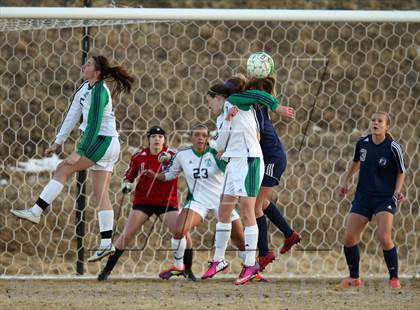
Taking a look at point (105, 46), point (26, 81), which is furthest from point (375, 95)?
point (26, 81)

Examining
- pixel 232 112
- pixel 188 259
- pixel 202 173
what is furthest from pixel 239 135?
pixel 188 259

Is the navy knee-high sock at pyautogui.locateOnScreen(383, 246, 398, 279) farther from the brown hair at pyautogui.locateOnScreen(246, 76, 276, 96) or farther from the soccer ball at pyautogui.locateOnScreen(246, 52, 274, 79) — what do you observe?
the soccer ball at pyautogui.locateOnScreen(246, 52, 274, 79)

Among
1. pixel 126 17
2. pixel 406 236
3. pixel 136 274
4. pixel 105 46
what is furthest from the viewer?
pixel 105 46

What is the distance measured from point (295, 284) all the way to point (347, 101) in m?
4.00

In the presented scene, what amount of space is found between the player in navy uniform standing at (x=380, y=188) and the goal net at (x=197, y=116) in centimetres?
186

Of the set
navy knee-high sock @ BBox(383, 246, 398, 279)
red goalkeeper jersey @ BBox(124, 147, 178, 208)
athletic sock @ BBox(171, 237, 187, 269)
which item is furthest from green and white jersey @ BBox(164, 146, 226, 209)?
navy knee-high sock @ BBox(383, 246, 398, 279)

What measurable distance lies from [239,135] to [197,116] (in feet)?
13.7

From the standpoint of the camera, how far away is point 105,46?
1212 cm

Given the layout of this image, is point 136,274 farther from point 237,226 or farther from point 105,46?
point 105,46

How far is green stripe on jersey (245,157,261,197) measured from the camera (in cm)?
A: 830

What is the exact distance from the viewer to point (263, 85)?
8.48 m

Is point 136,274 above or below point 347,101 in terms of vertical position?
below

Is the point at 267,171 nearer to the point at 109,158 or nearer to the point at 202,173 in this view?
the point at 202,173

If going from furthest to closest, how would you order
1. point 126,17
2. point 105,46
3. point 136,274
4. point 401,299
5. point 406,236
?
point 105,46 < point 406,236 < point 136,274 < point 126,17 < point 401,299
